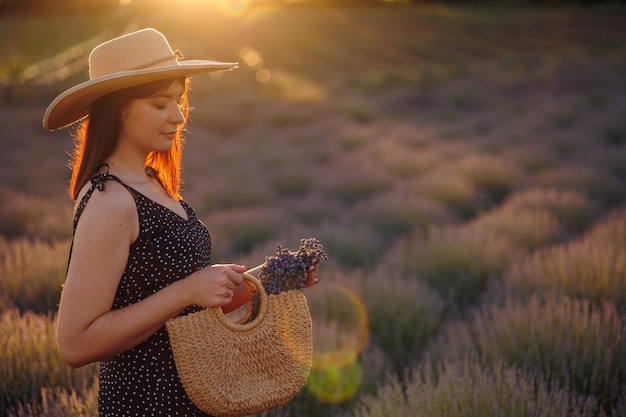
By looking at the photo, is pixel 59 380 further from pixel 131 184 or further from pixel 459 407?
pixel 459 407

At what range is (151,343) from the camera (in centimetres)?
153

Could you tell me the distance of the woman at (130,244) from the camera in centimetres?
132

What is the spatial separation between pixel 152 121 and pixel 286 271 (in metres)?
0.56

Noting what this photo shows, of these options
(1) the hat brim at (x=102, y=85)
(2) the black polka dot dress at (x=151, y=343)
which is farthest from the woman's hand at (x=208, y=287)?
(1) the hat brim at (x=102, y=85)

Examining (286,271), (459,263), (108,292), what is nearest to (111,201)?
(108,292)

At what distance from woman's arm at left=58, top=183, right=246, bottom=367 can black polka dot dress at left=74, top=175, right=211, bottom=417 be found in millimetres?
83

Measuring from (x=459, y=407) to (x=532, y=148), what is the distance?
7.59 m

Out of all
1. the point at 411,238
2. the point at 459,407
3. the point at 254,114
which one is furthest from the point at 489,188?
the point at 254,114

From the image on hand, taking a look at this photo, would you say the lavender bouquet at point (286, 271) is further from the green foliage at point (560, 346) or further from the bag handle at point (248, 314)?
the green foliage at point (560, 346)

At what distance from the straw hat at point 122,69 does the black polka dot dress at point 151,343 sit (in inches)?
11.2

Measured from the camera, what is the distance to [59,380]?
2.69 meters

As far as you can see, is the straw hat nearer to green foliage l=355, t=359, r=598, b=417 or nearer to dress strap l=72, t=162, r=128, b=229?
dress strap l=72, t=162, r=128, b=229

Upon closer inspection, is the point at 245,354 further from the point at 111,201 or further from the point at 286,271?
the point at 111,201

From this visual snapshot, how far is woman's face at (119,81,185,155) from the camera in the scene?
4.88 ft
